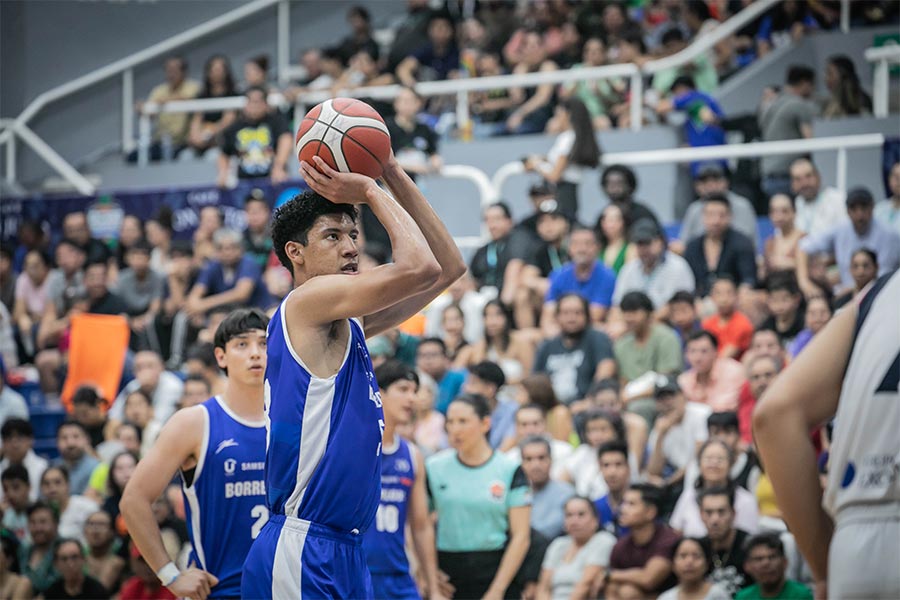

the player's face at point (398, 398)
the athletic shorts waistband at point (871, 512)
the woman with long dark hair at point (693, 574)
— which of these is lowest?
the woman with long dark hair at point (693, 574)

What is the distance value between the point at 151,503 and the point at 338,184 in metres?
1.85

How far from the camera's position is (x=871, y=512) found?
10.1 feet

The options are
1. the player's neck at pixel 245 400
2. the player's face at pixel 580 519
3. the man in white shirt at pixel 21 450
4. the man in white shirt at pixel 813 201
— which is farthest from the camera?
the man in white shirt at pixel 813 201

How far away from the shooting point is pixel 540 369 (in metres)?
11.1

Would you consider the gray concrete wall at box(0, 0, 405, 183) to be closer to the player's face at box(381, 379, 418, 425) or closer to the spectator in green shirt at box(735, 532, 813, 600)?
the player's face at box(381, 379, 418, 425)

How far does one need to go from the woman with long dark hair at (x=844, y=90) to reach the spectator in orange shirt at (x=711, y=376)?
428 centimetres

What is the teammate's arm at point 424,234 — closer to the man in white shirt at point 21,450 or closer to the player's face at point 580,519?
the player's face at point 580,519

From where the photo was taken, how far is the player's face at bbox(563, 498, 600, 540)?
29.3ft

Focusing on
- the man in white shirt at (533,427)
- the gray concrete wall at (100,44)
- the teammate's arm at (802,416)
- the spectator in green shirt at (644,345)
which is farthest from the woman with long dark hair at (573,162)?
the teammate's arm at (802,416)

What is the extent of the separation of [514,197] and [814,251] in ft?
13.2

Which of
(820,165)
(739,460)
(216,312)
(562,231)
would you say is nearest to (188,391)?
(216,312)

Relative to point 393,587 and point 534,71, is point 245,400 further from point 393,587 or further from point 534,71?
point 534,71

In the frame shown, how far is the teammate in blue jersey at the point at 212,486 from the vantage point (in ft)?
19.2

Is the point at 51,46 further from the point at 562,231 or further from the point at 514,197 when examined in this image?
the point at 562,231
